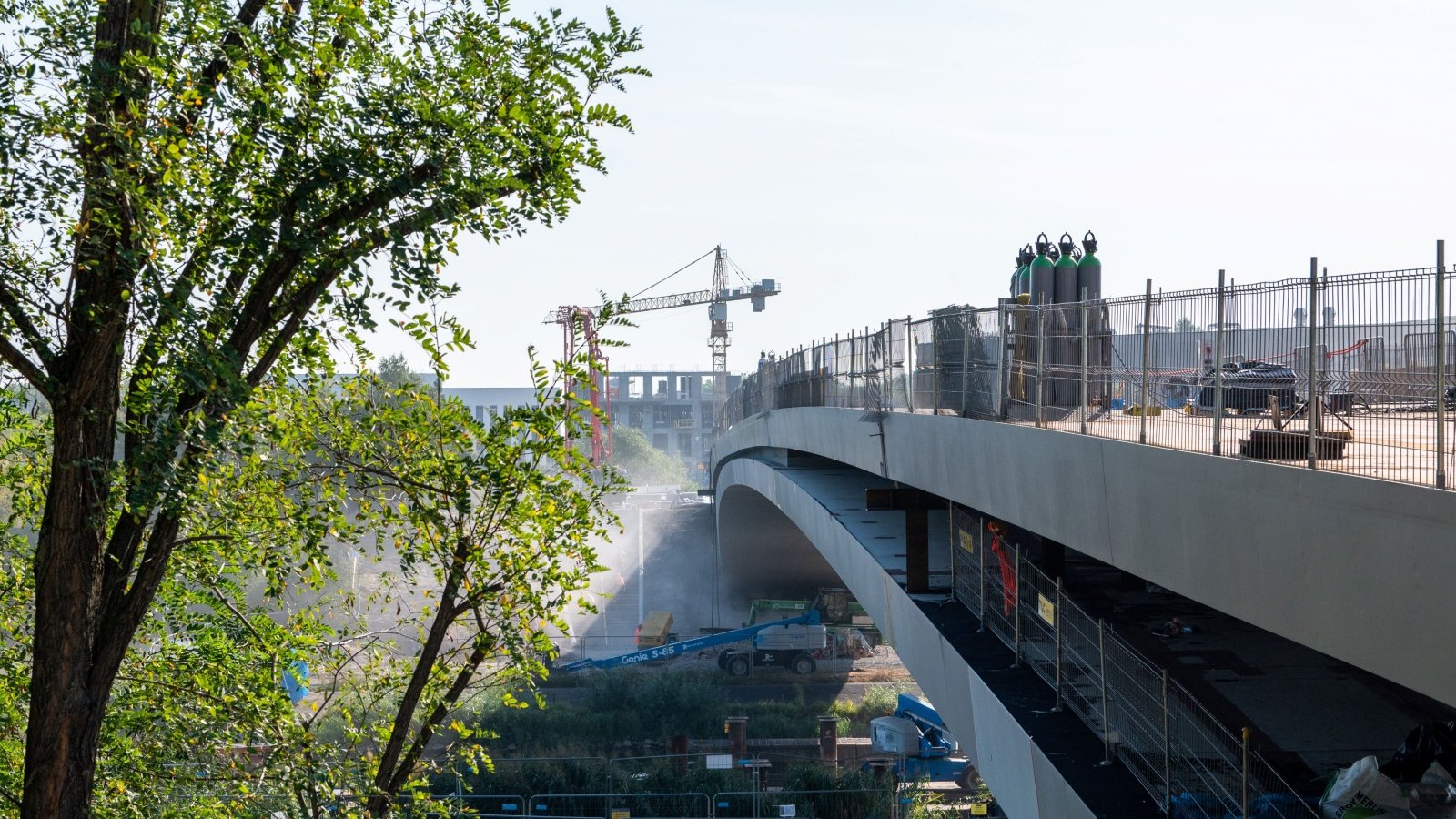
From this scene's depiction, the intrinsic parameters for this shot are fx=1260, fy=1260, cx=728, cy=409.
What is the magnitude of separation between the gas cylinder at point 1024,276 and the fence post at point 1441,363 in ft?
23.8

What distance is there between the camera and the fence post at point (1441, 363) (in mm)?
5332

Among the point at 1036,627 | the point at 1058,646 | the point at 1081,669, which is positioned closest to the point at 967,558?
the point at 1036,627

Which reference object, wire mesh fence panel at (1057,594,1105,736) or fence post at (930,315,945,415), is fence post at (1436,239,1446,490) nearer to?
wire mesh fence panel at (1057,594,1105,736)

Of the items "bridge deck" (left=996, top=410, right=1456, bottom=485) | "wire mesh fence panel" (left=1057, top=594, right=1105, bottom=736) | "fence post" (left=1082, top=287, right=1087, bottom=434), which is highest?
"fence post" (left=1082, top=287, right=1087, bottom=434)

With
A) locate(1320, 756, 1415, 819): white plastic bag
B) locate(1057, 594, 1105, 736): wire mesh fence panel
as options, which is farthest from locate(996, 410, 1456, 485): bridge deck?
locate(1057, 594, 1105, 736): wire mesh fence panel

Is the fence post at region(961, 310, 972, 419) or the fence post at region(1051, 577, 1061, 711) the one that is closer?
the fence post at region(1051, 577, 1061, 711)

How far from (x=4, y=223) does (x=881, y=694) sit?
31.5 metres

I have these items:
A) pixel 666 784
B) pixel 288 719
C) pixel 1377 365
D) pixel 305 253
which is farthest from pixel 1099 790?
pixel 666 784

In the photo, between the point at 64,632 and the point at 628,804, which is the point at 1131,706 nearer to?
the point at 64,632

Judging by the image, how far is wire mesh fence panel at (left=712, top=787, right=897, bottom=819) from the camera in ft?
80.5

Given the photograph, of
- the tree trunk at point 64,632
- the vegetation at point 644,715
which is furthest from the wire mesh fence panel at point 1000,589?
the vegetation at point 644,715

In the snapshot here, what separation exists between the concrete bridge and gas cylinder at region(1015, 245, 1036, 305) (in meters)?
1.42

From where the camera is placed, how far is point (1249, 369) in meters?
7.18

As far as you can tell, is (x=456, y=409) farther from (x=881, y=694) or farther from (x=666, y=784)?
(x=881, y=694)
